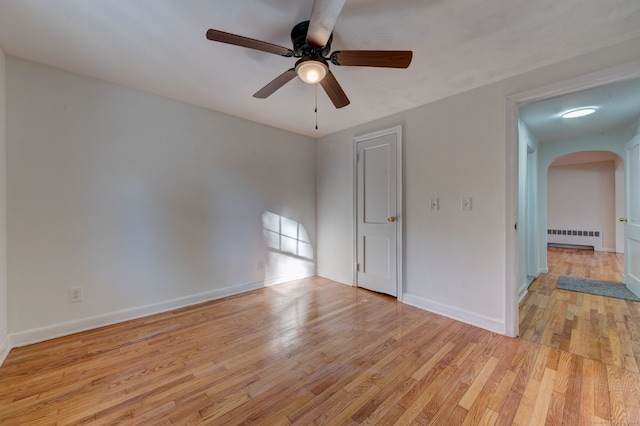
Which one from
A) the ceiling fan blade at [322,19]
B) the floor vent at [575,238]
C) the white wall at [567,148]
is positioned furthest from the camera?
the floor vent at [575,238]

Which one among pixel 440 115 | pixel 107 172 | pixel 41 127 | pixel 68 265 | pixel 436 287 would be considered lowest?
pixel 436 287

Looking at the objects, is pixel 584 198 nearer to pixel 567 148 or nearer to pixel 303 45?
pixel 567 148

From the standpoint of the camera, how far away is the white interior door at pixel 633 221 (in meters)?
3.03

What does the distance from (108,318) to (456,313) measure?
341 cm

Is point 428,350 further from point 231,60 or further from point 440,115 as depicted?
point 231,60

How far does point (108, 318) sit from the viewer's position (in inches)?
94.9

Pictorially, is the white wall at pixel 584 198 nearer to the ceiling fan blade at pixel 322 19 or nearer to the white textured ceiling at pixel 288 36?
the white textured ceiling at pixel 288 36

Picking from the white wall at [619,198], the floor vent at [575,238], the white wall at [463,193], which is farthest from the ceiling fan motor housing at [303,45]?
the floor vent at [575,238]

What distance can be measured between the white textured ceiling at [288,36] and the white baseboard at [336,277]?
250 cm

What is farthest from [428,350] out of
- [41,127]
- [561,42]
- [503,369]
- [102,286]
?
A: [41,127]

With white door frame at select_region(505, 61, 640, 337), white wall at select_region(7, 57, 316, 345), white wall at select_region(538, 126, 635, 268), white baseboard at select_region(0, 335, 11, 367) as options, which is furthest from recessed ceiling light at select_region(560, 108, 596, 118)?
A: white baseboard at select_region(0, 335, 11, 367)

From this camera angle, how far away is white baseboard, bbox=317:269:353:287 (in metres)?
3.71

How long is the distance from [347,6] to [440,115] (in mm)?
1677

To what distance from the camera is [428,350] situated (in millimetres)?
2025
